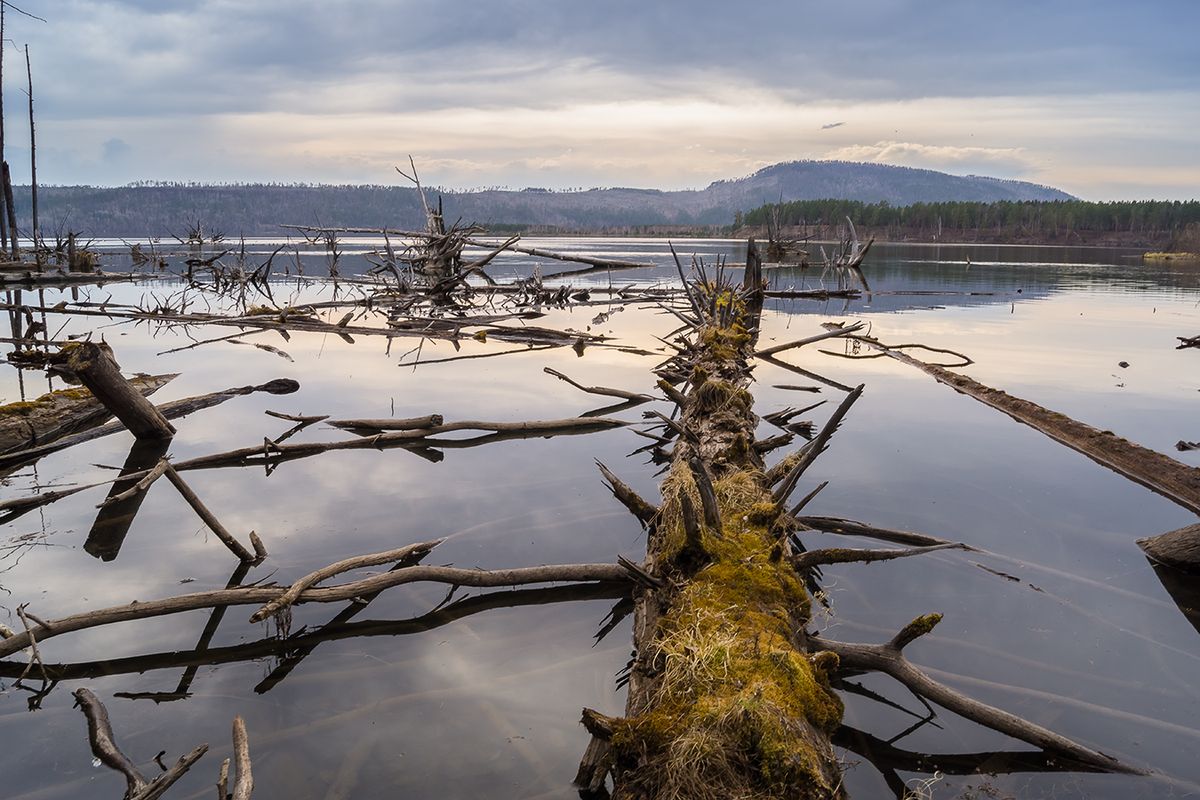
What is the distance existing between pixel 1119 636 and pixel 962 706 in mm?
2280

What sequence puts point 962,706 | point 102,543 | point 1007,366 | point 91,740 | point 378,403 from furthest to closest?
point 1007,366, point 378,403, point 102,543, point 962,706, point 91,740

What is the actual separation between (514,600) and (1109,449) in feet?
26.0

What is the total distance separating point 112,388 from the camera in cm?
817

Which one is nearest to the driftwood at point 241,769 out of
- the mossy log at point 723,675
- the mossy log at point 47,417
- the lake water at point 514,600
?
the lake water at point 514,600

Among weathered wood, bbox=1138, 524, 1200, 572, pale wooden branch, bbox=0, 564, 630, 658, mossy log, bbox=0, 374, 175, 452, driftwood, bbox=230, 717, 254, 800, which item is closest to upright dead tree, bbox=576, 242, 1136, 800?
pale wooden branch, bbox=0, 564, 630, 658

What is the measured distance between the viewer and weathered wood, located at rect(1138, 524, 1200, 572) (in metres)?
6.11

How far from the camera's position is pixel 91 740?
141 inches

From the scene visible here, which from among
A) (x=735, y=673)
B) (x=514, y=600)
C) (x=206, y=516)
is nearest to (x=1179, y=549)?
(x=735, y=673)

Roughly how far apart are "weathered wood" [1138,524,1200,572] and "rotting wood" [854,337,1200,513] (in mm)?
1718

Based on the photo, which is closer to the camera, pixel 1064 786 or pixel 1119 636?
pixel 1064 786

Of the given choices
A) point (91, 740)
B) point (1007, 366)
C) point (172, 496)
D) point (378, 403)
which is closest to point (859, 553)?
point (91, 740)

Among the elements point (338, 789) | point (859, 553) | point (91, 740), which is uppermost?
point (859, 553)

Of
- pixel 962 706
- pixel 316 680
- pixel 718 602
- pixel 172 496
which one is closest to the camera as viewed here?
pixel 962 706

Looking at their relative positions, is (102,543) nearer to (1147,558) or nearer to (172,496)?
(172,496)
